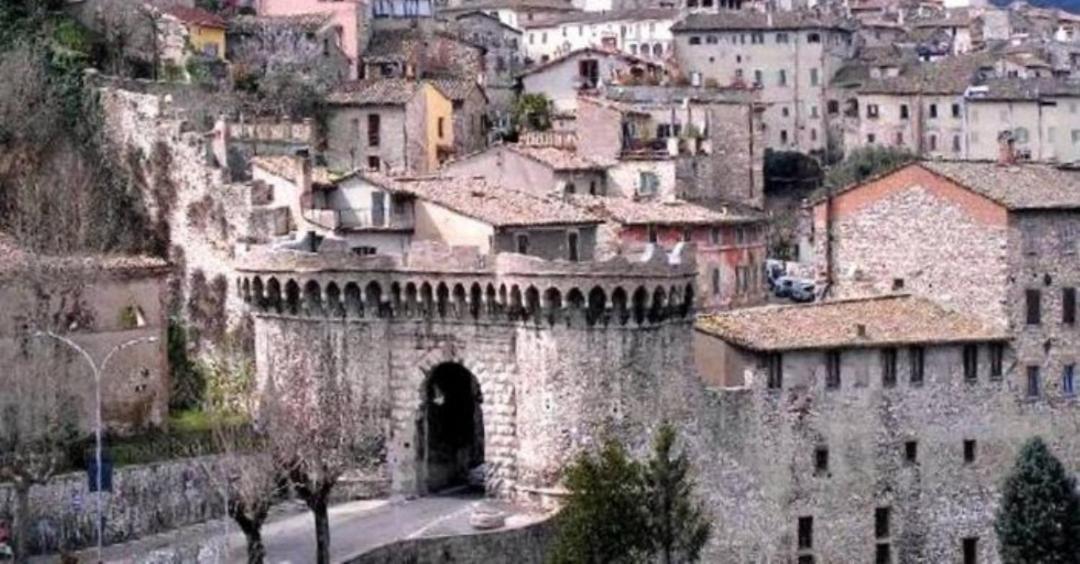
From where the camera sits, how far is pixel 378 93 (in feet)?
274

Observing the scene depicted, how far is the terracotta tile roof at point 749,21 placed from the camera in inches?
4747

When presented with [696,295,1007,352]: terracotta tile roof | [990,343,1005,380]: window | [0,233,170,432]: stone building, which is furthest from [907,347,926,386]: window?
[0,233,170,432]: stone building

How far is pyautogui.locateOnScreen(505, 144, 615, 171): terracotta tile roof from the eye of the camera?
3007 inches

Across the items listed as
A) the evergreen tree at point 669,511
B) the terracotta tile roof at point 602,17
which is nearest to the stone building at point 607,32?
the terracotta tile roof at point 602,17

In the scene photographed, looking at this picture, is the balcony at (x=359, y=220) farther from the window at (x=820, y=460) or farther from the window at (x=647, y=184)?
the window at (x=647, y=184)

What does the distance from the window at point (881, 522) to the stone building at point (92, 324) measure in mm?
17460

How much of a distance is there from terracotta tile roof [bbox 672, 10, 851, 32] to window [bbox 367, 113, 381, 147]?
130ft

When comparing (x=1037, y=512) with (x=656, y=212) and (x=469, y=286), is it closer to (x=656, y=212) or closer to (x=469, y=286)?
(x=469, y=286)

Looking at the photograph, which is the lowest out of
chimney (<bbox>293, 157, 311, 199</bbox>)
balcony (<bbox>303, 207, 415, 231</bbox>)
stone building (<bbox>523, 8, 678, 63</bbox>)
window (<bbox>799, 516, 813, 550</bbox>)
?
window (<bbox>799, 516, 813, 550</bbox>)

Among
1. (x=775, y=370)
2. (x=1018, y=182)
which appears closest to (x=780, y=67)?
(x=1018, y=182)

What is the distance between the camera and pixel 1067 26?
14950 centimetres

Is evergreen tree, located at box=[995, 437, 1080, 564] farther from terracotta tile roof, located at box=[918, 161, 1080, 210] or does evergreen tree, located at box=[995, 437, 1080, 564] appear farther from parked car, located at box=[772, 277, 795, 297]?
parked car, located at box=[772, 277, 795, 297]

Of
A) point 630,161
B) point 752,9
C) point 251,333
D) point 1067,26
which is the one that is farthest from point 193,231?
point 1067,26

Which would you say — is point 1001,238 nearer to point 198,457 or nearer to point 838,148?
point 198,457
